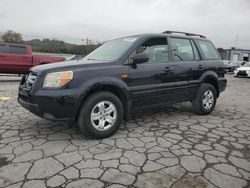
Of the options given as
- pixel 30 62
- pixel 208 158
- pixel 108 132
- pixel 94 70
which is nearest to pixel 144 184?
pixel 208 158

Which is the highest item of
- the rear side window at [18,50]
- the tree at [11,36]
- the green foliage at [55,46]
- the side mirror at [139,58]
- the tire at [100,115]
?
the tree at [11,36]

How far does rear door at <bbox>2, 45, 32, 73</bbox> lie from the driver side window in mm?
8848

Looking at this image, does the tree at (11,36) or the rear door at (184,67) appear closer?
the rear door at (184,67)

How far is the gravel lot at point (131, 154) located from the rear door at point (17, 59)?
706cm

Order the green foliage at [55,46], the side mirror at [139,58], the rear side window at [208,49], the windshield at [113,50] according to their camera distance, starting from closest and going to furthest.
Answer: the side mirror at [139,58] < the windshield at [113,50] < the rear side window at [208,49] < the green foliage at [55,46]

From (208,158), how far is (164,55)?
7.30ft

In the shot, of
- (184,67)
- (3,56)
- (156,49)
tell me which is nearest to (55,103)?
(156,49)

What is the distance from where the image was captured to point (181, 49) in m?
5.04

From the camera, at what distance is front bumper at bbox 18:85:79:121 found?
3422 millimetres

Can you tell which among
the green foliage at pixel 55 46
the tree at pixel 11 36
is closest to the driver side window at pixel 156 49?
the green foliage at pixel 55 46

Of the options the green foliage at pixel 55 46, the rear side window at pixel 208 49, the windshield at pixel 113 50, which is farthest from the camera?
the green foliage at pixel 55 46

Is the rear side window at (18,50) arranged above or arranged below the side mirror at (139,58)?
above

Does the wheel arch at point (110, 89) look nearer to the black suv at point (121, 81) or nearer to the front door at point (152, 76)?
the black suv at point (121, 81)

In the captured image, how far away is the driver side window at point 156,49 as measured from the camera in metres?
4.41
